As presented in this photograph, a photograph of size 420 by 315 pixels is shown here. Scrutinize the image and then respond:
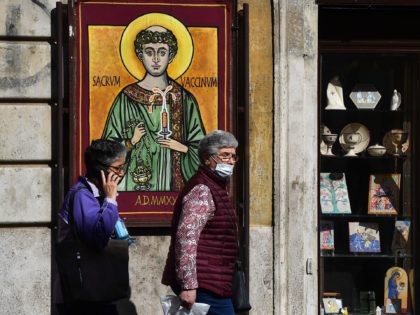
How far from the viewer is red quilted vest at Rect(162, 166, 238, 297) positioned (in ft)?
24.4

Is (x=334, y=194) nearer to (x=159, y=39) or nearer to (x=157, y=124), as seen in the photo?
(x=157, y=124)

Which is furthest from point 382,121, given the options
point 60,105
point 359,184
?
point 60,105

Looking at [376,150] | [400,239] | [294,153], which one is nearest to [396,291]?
[400,239]

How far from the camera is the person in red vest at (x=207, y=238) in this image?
7.34m

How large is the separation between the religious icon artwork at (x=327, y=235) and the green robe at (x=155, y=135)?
1.38 metres

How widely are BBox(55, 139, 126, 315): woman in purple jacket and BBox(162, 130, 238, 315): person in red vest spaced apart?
47 centimetres

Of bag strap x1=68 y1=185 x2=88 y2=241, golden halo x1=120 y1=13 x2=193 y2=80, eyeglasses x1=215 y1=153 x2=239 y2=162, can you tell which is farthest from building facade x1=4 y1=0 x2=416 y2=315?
bag strap x1=68 y1=185 x2=88 y2=241

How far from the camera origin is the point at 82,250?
7.09 m

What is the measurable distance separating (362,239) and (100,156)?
357 centimetres

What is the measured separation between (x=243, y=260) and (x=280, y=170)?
29.7 inches

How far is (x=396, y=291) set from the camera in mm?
10234

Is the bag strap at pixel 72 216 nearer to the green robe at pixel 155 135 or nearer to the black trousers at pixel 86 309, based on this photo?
the black trousers at pixel 86 309

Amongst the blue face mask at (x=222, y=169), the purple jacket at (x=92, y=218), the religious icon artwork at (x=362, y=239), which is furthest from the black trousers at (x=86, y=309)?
the religious icon artwork at (x=362, y=239)

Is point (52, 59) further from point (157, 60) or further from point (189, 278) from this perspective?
point (189, 278)
